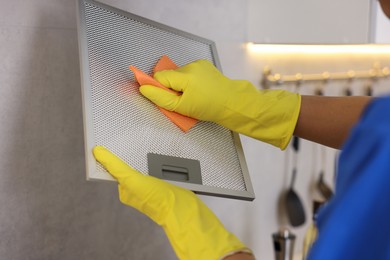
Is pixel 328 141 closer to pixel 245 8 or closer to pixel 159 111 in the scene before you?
pixel 159 111

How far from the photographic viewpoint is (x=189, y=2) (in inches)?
48.0

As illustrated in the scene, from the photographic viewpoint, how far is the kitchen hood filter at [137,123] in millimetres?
809

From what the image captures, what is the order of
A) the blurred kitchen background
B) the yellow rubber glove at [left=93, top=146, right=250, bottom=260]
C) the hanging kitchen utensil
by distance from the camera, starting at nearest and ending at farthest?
the yellow rubber glove at [left=93, top=146, right=250, bottom=260] → the blurred kitchen background → the hanging kitchen utensil

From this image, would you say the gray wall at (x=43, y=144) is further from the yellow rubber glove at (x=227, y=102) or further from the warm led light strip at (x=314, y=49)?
the warm led light strip at (x=314, y=49)

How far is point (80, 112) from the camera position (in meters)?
1.06

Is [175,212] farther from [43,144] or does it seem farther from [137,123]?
[43,144]

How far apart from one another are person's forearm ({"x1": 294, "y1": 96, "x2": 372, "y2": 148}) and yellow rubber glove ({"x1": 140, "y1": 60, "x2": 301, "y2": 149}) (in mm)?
26

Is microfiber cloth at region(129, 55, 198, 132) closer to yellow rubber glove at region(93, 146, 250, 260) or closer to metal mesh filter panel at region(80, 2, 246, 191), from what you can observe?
metal mesh filter panel at region(80, 2, 246, 191)

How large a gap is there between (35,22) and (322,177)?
106 centimetres

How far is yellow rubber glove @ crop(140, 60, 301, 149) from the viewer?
888 mm

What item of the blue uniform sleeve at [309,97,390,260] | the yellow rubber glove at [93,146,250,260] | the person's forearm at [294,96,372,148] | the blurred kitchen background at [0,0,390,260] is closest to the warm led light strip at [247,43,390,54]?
the blurred kitchen background at [0,0,390,260]

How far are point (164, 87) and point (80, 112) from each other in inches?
10.1

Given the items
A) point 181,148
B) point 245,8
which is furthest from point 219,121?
point 245,8

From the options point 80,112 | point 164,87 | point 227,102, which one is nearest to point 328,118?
point 227,102
